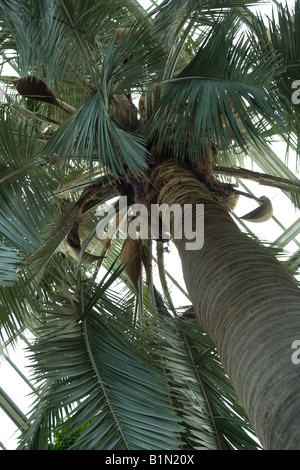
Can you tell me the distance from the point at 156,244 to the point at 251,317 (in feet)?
6.63

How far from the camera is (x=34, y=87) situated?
3799mm

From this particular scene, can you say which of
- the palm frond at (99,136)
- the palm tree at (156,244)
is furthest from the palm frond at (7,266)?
the palm frond at (99,136)

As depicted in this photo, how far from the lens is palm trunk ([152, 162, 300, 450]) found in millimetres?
1985

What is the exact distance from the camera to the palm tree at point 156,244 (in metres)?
2.43

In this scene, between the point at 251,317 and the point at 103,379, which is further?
the point at 103,379

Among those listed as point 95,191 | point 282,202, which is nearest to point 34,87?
point 95,191

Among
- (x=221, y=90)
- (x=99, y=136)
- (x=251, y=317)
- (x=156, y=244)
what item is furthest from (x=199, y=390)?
(x=221, y=90)

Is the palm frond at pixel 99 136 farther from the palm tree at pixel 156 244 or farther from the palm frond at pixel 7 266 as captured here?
the palm frond at pixel 7 266

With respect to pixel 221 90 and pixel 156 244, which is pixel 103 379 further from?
pixel 156 244

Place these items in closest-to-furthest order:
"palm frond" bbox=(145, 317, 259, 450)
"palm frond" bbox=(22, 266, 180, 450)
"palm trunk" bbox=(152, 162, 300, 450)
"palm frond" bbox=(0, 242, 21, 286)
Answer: "palm trunk" bbox=(152, 162, 300, 450) → "palm frond" bbox=(22, 266, 180, 450) → "palm frond" bbox=(0, 242, 21, 286) → "palm frond" bbox=(145, 317, 259, 450)

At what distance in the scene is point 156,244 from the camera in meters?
4.29

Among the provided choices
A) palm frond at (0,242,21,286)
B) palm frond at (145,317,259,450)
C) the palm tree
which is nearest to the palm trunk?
the palm tree

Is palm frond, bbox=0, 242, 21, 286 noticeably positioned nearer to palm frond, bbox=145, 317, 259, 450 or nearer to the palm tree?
the palm tree
